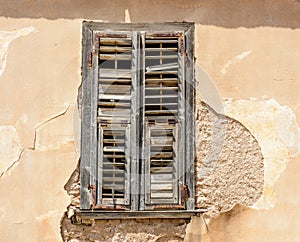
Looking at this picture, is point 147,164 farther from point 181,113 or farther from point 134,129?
point 181,113

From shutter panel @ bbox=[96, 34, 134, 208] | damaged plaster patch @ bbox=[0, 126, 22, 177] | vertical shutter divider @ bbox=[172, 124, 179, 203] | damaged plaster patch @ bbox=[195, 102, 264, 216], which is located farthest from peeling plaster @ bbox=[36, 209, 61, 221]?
damaged plaster patch @ bbox=[195, 102, 264, 216]

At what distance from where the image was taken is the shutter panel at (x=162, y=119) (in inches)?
215

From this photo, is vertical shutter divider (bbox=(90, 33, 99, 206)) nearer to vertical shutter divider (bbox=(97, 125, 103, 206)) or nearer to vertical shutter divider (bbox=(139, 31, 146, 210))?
vertical shutter divider (bbox=(97, 125, 103, 206))

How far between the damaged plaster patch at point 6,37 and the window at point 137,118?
18.8 inches

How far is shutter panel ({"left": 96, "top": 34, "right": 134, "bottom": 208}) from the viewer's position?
5461 mm

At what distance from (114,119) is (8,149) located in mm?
870

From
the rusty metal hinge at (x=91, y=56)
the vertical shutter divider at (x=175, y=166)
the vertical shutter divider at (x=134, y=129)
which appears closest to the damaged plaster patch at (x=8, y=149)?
the rusty metal hinge at (x=91, y=56)

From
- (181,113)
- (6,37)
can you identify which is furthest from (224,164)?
(6,37)

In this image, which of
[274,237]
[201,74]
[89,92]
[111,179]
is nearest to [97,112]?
[89,92]

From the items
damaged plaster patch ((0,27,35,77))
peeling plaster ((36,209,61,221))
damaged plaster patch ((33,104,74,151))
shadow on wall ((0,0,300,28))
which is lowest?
peeling plaster ((36,209,61,221))

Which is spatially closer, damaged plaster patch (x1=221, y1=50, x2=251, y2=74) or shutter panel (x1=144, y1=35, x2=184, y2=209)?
shutter panel (x1=144, y1=35, x2=184, y2=209)

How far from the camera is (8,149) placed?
215 inches

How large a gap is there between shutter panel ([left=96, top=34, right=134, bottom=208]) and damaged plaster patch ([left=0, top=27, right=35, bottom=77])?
608 mm

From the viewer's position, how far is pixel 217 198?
5.49 m
